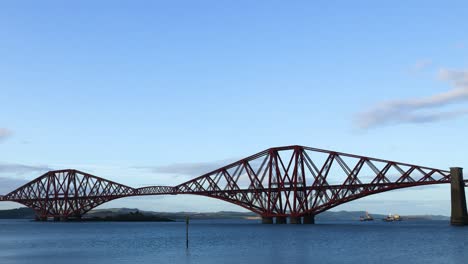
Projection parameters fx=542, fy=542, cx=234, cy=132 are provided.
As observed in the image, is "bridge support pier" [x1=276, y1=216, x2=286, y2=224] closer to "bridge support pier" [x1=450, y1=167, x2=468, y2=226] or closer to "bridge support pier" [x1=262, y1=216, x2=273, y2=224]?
"bridge support pier" [x1=262, y1=216, x2=273, y2=224]

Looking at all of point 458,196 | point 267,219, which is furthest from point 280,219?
point 458,196

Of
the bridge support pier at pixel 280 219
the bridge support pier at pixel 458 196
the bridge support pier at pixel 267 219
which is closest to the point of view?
the bridge support pier at pixel 458 196

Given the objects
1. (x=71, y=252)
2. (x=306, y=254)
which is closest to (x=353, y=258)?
(x=306, y=254)

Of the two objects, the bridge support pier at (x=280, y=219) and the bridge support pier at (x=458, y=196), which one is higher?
the bridge support pier at (x=458, y=196)

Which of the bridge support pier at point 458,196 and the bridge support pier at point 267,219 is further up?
the bridge support pier at point 458,196

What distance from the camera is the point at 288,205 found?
449 ft

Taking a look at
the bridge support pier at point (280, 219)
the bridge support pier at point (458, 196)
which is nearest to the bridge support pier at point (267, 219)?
the bridge support pier at point (280, 219)

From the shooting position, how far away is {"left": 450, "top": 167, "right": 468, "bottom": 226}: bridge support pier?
335ft

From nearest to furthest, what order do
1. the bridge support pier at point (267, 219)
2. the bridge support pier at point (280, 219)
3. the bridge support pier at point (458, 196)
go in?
1. the bridge support pier at point (458, 196)
2. the bridge support pier at point (280, 219)
3. the bridge support pier at point (267, 219)

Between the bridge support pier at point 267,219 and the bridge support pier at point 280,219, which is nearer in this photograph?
the bridge support pier at point 280,219

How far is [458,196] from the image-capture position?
10206 centimetres

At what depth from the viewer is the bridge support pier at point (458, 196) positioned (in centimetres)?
10212

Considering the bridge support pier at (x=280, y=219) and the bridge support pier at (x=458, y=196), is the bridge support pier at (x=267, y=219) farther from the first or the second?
the bridge support pier at (x=458, y=196)

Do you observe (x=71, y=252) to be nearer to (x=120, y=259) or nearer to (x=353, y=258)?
(x=120, y=259)
